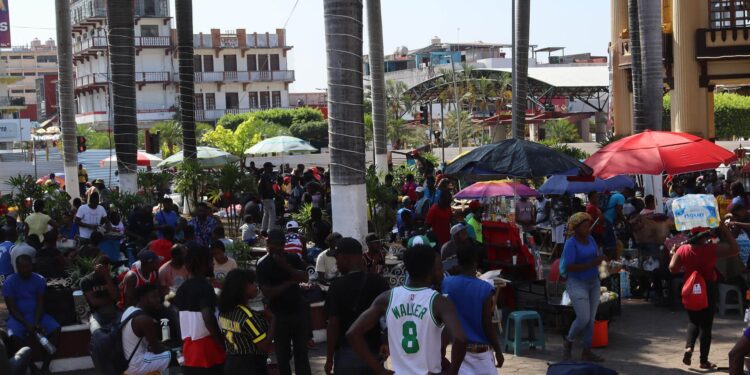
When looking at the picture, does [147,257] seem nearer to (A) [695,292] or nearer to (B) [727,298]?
(A) [695,292]

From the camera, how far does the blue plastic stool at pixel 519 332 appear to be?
11.3m

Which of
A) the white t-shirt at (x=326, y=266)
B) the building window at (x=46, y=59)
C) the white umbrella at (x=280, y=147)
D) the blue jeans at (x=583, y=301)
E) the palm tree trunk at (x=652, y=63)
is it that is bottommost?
the blue jeans at (x=583, y=301)

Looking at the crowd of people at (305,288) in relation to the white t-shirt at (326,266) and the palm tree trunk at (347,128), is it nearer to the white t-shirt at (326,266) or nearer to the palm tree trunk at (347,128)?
the white t-shirt at (326,266)

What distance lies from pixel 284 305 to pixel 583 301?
3167 millimetres

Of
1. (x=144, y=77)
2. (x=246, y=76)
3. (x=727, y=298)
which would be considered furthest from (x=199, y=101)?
(x=727, y=298)

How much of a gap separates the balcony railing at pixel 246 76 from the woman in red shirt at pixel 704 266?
82.0m

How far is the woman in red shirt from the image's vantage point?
10328 mm

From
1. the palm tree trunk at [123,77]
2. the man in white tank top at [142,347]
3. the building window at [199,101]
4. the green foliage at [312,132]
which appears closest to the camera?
the man in white tank top at [142,347]

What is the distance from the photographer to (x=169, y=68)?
88.4m

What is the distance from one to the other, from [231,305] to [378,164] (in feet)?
68.3

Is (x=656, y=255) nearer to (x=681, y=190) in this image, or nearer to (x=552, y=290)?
(x=552, y=290)

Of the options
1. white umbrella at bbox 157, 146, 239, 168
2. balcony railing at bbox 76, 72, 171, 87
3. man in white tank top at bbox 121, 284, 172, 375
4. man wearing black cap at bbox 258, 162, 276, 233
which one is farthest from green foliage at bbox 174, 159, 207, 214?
balcony railing at bbox 76, 72, 171, 87

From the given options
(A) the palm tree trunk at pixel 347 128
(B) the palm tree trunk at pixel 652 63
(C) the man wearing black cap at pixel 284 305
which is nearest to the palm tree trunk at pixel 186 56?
(B) the palm tree trunk at pixel 652 63

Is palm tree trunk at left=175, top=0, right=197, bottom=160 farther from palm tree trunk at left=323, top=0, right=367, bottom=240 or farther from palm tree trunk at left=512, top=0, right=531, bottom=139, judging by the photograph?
palm tree trunk at left=323, top=0, right=367, bottom=240
